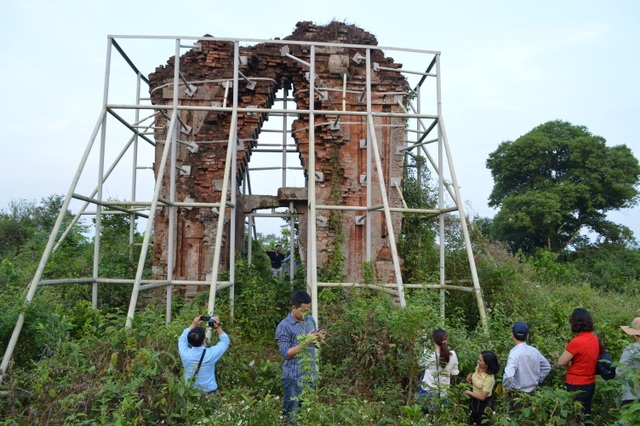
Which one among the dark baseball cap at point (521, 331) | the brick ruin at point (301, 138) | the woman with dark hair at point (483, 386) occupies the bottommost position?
the woman with dark hair at point (483, 386)

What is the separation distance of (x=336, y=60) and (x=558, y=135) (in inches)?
668

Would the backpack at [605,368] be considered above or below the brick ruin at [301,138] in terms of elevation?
below

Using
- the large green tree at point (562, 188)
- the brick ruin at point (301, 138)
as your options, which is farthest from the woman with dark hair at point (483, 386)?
the large green tree at point (562, 188)

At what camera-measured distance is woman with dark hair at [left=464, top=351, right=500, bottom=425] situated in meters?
4.43

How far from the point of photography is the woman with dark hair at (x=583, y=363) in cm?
457

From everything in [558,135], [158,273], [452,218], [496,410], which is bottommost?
[496,410]

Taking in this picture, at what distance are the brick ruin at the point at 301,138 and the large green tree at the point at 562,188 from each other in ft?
44.4

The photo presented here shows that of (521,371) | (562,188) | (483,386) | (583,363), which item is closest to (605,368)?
(583,363)

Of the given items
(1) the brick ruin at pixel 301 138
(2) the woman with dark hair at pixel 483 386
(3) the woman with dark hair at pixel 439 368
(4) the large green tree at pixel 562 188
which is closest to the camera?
(2) the woman with dark hair at pixel 483 386

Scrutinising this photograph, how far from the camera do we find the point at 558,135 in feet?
77.6

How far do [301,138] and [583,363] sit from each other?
668 centimetres

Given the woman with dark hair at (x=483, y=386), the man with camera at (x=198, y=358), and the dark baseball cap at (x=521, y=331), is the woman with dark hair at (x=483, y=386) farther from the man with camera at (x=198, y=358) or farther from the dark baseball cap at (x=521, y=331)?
the man with camera at (x=198, y=358)

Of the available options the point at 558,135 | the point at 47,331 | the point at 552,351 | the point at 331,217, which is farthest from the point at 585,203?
the point at 47,331

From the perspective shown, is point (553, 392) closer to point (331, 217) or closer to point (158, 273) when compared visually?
point (331, 217)
